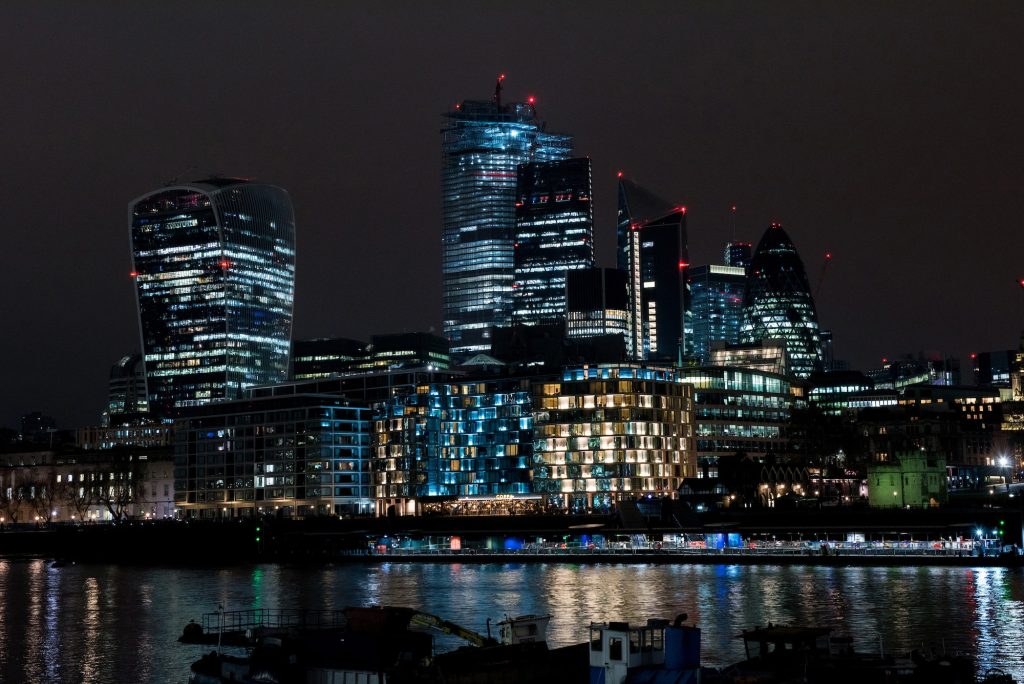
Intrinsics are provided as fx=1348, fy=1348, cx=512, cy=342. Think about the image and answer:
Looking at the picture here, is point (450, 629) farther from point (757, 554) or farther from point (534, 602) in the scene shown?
point (757, 554)

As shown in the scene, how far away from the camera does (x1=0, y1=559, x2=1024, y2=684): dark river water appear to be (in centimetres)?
8756

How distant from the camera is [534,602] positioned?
116 metres

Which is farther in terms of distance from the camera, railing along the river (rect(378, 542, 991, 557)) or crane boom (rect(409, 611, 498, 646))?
railing along the river (rect(378, 542, 991, 557))

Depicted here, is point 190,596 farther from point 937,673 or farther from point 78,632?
point 937,673

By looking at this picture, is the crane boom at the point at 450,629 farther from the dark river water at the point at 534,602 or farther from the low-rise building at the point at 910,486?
the low-rise building at the point at 910,486

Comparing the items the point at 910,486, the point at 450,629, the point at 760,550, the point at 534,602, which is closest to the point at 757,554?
the point at 760,550

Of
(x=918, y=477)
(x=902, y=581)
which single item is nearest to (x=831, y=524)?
(x=918, y=477)

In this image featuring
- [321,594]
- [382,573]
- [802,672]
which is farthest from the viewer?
[382,573]

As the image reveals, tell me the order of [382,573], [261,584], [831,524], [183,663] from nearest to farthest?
[183,663]
[261,584]
[382,573]
[831,524]

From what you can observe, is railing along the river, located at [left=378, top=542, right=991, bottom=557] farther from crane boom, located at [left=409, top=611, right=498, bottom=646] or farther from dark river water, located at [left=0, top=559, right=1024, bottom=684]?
crane boom, located at [left=409, top=611, right=498, bottom=646]

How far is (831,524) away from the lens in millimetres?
185500

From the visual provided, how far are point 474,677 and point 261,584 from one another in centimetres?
9684

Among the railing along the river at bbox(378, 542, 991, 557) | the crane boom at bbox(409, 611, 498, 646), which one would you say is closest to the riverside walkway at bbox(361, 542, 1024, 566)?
the railing along the river at bbox(378, 542, 991, 557)

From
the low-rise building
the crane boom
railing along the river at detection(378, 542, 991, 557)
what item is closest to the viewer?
the crane boom
